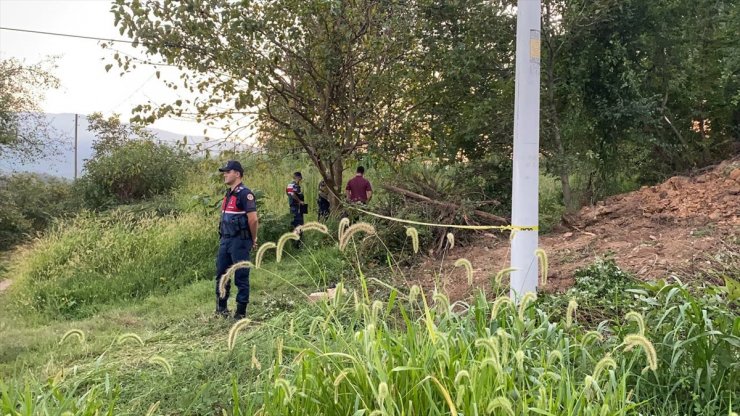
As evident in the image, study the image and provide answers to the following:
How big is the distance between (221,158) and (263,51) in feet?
6.88

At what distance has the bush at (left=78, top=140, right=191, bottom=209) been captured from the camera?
15906 millimetres

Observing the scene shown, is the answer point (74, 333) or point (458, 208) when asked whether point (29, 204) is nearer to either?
point (458, 208)

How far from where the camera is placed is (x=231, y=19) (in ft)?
26.6

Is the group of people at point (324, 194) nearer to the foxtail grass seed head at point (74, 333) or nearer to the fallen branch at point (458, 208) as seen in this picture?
the fallen branch at point (458, 208)

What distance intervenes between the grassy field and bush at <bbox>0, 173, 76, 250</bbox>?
26.0 ft

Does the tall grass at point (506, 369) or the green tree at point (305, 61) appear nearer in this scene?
the tall grass at point (506, 369)

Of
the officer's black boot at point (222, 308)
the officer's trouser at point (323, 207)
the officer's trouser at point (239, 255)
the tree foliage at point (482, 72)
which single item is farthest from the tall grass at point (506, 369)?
the officer's trouser at point (323, 207)

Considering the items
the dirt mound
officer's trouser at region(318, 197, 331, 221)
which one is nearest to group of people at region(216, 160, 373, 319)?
the dirt mound

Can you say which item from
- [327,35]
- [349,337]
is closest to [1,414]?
[349,337]

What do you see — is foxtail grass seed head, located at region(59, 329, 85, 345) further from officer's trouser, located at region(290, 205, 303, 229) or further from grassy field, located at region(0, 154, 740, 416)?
officer's trouser, located at region(290, 205, 303, 229)

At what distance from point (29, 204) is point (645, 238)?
15.0m

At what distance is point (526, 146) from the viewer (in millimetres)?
3803

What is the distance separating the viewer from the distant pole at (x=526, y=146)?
12.4ft

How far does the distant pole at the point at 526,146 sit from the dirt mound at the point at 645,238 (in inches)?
23.9
